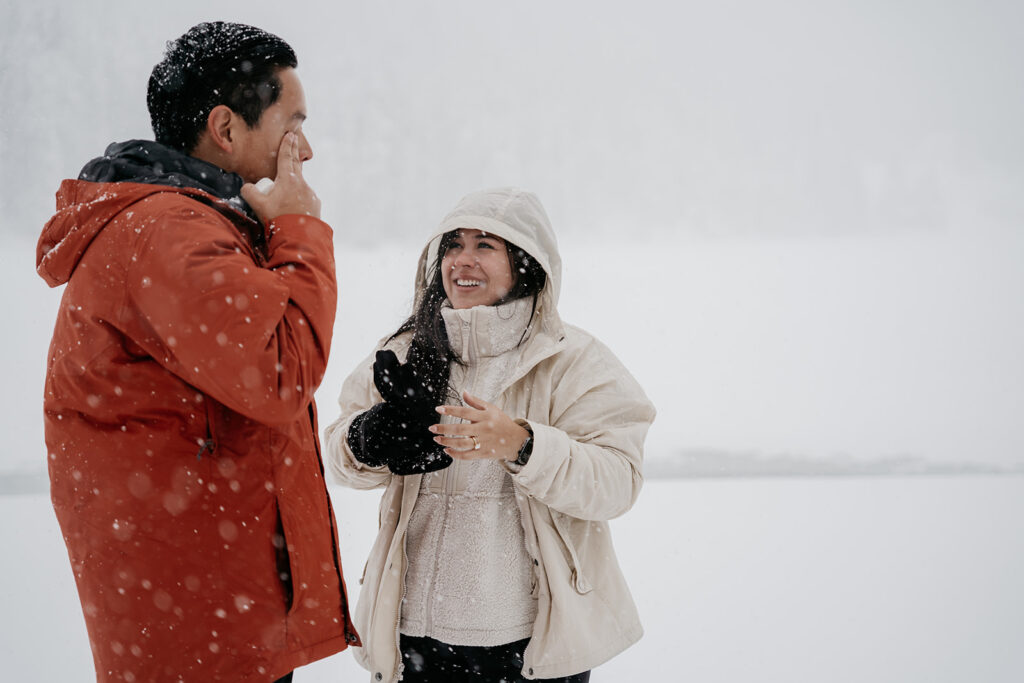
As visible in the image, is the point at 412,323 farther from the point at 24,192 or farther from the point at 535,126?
the point at 535,126

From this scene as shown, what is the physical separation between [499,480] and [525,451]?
0.64ft

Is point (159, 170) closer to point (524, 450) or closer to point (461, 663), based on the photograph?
point (524, 450)

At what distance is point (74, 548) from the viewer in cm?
101

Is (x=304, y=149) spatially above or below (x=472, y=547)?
above

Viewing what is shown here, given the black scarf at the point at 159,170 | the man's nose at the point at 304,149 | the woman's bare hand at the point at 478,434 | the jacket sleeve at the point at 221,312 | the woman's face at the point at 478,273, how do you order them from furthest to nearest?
the woman's face at the point at 478,273 → the woman's bare hand at the point at 478,434 → the man's nose at the point at 304,149 → the black scarf at the point at 159,170 → the jacket sleeve at the point at 221,312

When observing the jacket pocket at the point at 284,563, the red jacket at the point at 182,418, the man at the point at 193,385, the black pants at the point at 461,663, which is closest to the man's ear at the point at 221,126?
the man at the point at 193,385

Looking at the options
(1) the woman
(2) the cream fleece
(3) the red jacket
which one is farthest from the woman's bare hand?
(3) the red jacket

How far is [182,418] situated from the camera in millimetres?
994

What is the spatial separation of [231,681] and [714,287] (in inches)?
561

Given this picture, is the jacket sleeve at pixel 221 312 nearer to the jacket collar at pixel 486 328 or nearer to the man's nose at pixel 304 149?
the man's nose at pixel 304 149

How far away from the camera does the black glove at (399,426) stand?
4.47ft

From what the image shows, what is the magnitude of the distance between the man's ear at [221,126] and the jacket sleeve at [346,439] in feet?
2.14

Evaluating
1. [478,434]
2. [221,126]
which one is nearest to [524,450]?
[478,434]

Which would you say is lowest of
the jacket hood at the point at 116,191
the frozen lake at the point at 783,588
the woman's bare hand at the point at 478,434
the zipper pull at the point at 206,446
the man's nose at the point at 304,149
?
the frozen lake at the point at 783,588
